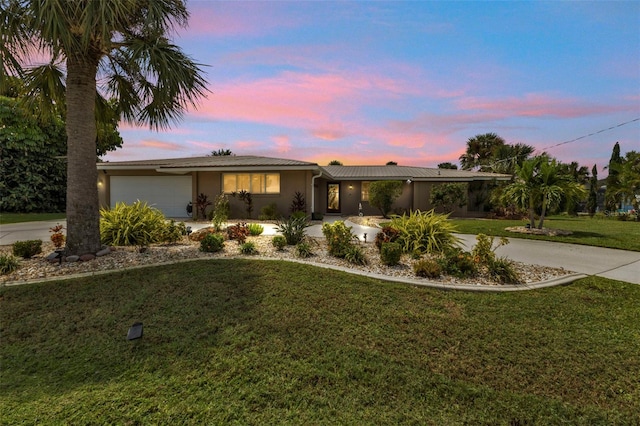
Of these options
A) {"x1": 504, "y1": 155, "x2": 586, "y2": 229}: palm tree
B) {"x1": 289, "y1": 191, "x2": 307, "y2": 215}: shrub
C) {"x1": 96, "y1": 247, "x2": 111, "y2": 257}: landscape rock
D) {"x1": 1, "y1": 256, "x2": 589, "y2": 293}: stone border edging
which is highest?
{"x1": 504, "y1": 155, "x2": 586, "y2": 229}: palm tree

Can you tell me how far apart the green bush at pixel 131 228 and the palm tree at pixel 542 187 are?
1172 centimetres

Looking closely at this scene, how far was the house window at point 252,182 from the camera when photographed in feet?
47.2

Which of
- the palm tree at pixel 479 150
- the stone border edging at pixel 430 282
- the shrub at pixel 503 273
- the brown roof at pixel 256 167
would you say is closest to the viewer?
the stone border edging at pixel 430 282

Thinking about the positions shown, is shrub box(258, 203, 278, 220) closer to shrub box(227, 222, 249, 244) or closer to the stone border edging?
shrub box(227, 222, 249, 244)

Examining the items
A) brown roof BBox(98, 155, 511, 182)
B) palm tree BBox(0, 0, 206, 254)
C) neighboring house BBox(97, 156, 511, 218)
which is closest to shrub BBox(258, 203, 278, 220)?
neighboring house BBox(97, 156, 511, 218)

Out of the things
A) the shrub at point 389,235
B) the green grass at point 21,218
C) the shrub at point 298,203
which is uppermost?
the shrub at point 298,203

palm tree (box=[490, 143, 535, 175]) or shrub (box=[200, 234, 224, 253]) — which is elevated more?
palm tree (box=[490, 143, 535, 175])

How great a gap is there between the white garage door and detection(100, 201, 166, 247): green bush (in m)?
8.29

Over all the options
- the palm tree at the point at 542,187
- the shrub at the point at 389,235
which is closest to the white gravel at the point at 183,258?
the shrub at the point at 389,235

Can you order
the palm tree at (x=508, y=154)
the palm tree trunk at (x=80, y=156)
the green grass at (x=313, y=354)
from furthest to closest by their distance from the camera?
1. the palm tree at (x=508, y=154)
2. the palm tree trunk at (x=80, y=156)
3. the green grass at (x=313, y=354)

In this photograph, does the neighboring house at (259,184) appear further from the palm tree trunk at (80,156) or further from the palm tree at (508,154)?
the palm tree trunk at (80,156)

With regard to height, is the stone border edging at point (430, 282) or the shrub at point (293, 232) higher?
the shrub at point (293, 232)

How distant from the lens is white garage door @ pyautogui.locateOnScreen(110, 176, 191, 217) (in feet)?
51.4

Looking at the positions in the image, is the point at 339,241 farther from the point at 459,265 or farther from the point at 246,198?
the point at 246,198
